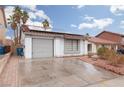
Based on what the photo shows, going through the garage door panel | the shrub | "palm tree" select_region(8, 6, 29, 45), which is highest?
"palm tree" select_region(8, 6, 29, 45)

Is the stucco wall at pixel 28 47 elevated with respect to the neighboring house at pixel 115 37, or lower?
lower

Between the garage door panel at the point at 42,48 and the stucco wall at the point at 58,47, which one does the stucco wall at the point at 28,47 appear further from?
the stucco wall at the point at 58,47

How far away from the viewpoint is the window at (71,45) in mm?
15531

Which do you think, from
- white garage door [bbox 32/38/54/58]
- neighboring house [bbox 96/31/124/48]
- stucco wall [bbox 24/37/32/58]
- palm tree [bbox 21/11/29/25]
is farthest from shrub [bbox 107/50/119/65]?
neighboring house [bbox 96/31/124/48]

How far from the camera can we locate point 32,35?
1284cm

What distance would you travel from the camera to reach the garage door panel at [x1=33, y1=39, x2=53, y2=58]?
1317 centimetres

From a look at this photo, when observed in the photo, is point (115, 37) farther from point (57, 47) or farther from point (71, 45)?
point (57, 47)

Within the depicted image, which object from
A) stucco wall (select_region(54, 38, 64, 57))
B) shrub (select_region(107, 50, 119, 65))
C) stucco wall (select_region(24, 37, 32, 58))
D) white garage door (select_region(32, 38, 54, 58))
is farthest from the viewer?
stucco wall (select_region(54, 38, 64, 57))

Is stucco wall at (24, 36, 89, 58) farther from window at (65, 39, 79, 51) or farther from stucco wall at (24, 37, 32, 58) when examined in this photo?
window at (65, 39, 79, 51)

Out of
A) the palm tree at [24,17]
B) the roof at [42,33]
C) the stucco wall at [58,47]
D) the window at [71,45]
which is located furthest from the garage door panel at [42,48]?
the palm tree at [24,17]

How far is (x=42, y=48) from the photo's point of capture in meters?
13.6
